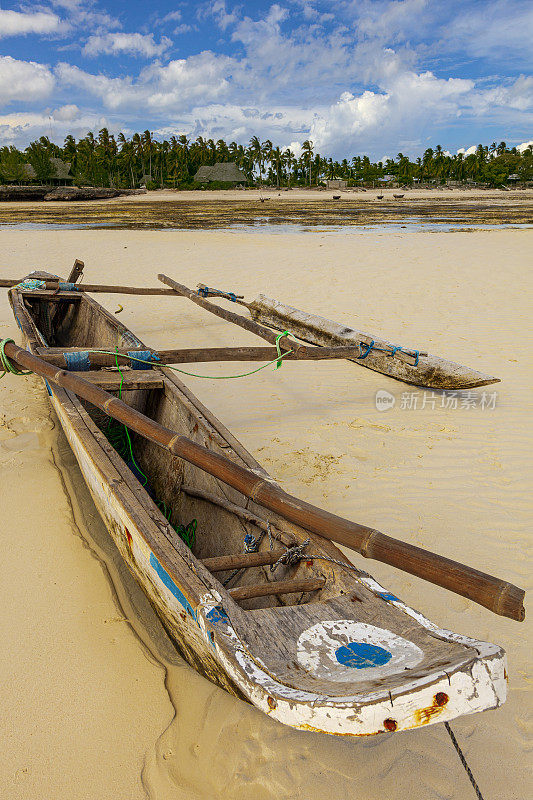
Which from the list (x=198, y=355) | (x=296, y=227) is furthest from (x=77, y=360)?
(x=296, y=227)

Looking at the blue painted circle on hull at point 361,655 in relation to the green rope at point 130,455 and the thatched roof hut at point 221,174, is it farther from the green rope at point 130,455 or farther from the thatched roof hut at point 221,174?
the thatched roof hut at point 221,174

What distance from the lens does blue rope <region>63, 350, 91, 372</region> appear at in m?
3.79

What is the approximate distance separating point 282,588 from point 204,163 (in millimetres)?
84224

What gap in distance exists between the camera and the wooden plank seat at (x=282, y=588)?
2053 mm

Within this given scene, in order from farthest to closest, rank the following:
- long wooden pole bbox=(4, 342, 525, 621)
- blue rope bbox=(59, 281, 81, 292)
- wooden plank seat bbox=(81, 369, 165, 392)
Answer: blue rope bbox=(59, 281, 81, 292) < wooden plank seat bbox=(81, 369, 165, 392) < long wooden pole bbox=(4, 342, 525, 621)

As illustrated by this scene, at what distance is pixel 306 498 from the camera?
3621mm

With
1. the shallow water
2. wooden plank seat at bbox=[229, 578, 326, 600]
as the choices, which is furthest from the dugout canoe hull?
the shallow water

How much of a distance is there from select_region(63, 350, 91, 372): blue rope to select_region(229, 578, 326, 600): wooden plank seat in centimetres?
243

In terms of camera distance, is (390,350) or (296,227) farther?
(296,227)

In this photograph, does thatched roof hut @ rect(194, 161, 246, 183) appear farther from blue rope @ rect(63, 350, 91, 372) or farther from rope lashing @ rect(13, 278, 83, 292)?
blue rope @ rect(63, 350, 91, 372)

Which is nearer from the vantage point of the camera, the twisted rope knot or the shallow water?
the twisted rope knot

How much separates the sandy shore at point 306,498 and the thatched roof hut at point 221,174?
72.3 m

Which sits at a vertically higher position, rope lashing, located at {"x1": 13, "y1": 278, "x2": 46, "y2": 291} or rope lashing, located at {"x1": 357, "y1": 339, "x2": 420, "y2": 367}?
rope lashing, located at {"x1": 13, "y1": 278, "x2": 46, "y2": 291}

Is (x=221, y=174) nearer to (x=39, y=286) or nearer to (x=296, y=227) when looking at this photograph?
(x=296, y=227)
